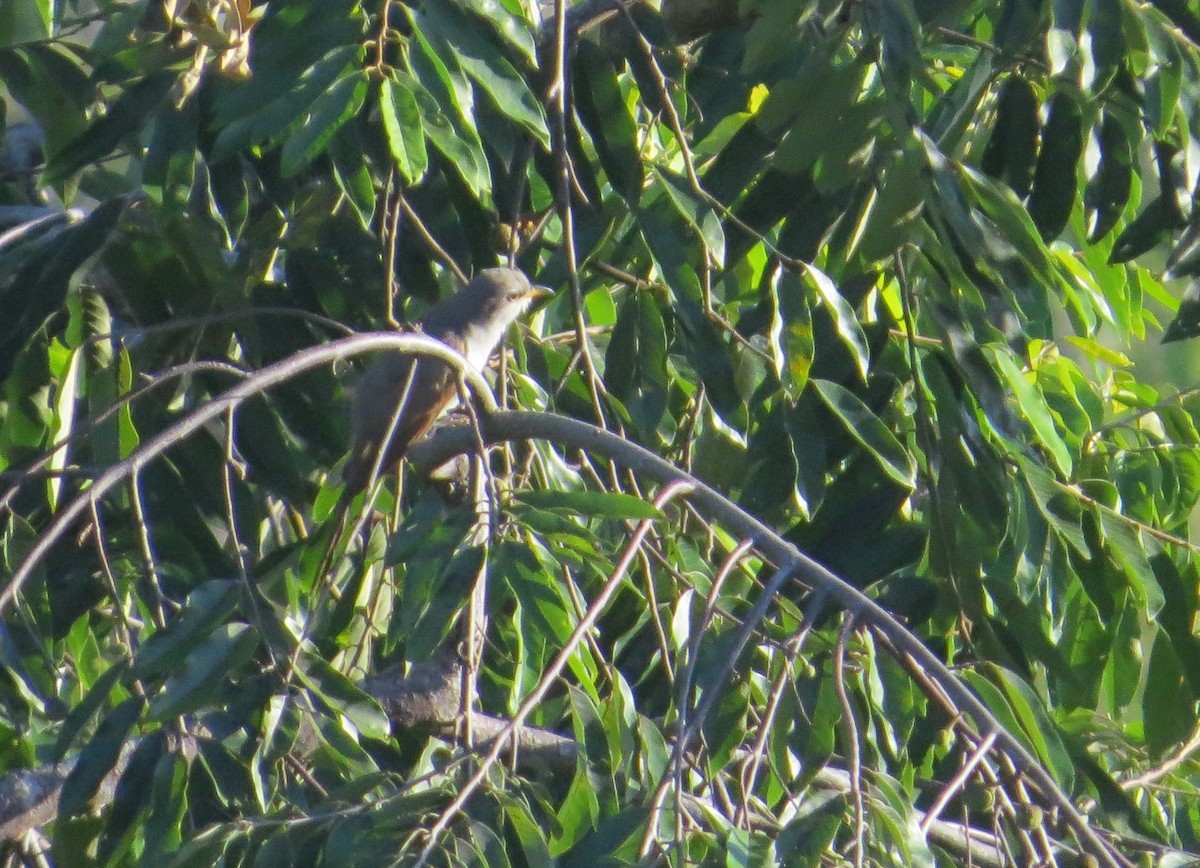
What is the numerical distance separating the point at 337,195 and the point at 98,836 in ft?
5.14

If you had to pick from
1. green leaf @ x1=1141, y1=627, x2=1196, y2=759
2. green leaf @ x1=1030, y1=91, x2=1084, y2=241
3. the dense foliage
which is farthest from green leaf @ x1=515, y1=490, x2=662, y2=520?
green leaf @ x1=1030, y1=91, x2=1084, y2=241

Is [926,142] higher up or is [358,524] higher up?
[926,142]

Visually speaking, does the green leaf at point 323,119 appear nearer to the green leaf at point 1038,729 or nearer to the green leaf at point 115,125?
the green leaf at point 115,125

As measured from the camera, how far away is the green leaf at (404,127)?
246cm

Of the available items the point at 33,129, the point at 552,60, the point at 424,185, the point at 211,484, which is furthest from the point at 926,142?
the point at 33,129

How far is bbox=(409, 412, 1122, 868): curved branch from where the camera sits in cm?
212

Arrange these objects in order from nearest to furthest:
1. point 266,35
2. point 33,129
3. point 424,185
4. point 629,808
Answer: point 629,808 → point 266,35 → point 424,185 → point 33,129

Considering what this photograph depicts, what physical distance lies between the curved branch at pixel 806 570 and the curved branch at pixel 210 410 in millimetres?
213

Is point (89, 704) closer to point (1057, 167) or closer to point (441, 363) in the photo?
point (441, 363)

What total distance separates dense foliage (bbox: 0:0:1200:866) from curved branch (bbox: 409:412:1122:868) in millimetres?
14

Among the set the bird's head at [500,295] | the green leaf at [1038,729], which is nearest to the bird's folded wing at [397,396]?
the bird's head at [500,295]

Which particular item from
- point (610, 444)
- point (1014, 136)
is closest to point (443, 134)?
point (610, 444)

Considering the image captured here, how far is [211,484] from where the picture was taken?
128 inches

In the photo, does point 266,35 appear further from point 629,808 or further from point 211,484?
point 629,808
